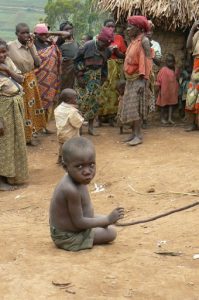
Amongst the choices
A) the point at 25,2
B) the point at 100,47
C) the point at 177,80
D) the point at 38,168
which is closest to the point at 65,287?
the point at 38,168

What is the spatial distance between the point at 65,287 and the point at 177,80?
20.7 ft

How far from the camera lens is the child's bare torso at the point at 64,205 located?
4.19 m

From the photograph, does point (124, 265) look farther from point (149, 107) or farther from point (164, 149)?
point (149, 107)

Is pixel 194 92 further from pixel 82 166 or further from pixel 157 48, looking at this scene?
pixel 82 166

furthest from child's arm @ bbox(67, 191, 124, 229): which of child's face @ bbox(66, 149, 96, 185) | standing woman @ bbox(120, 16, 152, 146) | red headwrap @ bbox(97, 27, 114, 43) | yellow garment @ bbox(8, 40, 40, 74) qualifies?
red headwrap @ bbox(97, 27, 114, 43)

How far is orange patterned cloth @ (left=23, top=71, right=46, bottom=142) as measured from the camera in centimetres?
818

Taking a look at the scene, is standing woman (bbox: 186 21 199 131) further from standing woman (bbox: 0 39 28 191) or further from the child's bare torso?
the child's bare torso

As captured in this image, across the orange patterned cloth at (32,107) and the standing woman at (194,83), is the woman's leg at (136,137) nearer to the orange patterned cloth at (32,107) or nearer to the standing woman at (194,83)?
the standing woman at (194,83)

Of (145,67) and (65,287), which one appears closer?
(65,287)

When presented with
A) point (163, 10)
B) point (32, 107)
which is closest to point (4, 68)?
point (32, 107)

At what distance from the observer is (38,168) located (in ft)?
25.1

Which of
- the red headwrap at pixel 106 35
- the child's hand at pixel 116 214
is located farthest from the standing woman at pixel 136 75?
the child's hand at pixel 116 214

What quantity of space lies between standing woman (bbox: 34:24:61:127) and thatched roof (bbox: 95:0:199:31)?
1.30 metres

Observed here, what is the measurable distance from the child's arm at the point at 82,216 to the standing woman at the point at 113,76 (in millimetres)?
4814
